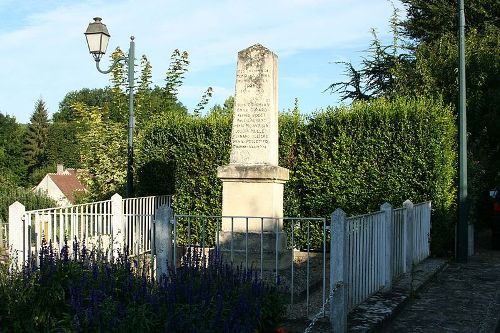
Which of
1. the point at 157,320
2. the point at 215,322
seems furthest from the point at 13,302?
the point at 215,322

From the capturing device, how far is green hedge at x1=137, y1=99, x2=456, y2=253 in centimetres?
1327

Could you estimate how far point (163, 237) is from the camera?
314 inches

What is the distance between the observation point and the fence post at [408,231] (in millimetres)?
10399

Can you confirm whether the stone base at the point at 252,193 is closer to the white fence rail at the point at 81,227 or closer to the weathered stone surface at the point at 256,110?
the weathered stone surface at the point at 256,110

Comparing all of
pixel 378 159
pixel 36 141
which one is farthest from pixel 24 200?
pixel 36 141

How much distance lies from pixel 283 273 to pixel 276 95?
287 cm

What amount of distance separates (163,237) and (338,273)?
256 cm

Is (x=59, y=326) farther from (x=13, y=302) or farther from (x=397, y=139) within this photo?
(x=397, y=139)

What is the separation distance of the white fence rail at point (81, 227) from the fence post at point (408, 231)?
14.2 feet

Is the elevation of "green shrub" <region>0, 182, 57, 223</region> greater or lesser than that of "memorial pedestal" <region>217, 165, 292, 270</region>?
lesser

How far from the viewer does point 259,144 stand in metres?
9.65

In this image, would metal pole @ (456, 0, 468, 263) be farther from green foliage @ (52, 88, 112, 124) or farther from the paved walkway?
green foliage @ (52, 88, 112, 124)

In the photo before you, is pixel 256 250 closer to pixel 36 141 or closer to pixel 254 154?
pixel 254 154

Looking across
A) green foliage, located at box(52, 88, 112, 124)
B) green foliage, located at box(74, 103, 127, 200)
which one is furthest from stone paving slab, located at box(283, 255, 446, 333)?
green foliage, located at box(52, 88, 112, 124)
